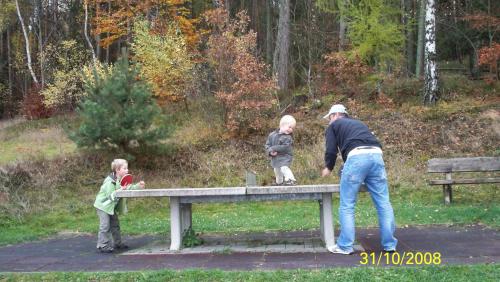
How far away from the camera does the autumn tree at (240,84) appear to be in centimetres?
1830

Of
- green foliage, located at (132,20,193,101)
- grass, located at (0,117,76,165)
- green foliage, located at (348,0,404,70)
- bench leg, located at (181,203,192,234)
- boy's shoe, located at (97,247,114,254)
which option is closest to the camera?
boy's shoe, located at (97,247,114,254)

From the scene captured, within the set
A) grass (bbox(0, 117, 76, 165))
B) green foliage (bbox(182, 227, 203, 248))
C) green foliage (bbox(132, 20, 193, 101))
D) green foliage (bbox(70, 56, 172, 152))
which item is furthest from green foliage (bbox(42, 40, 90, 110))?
green foliage (bbox(182, 227, 203, 248))

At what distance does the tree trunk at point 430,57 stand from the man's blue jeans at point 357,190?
1392cm

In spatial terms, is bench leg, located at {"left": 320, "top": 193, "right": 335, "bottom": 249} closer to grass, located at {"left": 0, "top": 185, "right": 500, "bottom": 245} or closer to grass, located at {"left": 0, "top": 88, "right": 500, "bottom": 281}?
grass, located at {"left": 0, "top": 88, "right": 500, "bottom": 281}

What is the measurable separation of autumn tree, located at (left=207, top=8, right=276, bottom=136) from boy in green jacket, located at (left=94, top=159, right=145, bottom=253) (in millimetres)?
9896

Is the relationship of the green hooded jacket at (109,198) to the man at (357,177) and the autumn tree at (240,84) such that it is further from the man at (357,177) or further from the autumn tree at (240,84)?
the autumn tree at (240,84)

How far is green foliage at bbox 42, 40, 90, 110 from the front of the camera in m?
30.0

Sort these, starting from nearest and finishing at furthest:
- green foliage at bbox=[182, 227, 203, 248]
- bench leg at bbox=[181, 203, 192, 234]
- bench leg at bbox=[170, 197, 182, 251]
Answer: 1. bench leg at bbox=[170, 197, 182, 251]
2. green foliage at bbox=[182, 227, 203, 248]
3. bench leg at bbox=[181, 203, 192, 234]

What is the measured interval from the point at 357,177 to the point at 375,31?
1414cm

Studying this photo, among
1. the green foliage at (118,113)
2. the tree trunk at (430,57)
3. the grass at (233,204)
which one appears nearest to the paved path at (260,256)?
the grass at (233,204)

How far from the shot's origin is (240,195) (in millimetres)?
7824

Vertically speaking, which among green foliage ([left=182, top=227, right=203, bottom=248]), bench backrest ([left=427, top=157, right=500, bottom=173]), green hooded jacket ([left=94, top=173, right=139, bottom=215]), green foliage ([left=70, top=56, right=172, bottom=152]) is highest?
green foliage ([left=70, top=56, right=172, bottom=152])

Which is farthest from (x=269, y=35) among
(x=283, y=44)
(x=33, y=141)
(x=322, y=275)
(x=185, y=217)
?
(x=322, y=275)

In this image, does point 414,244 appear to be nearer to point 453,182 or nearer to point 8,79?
point 453,182
